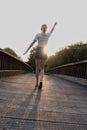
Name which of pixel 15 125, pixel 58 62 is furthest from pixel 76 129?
pixel 58 62

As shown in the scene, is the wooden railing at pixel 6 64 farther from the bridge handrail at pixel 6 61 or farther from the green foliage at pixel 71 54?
the green foliage at pixel 71 54

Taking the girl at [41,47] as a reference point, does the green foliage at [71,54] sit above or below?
above

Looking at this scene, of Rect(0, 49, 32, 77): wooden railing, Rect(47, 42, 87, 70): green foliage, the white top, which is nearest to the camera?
the white top

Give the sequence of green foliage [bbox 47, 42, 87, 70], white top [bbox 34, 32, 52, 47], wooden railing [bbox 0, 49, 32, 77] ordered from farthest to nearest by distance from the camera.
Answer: green foliage [bbox 47, 42, 87, 70] < wooden railing [bbox 0, 49, 32, 77] < white top [bbox 34, 32, 52, 47]

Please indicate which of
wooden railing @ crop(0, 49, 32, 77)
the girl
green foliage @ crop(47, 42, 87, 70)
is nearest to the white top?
the girl

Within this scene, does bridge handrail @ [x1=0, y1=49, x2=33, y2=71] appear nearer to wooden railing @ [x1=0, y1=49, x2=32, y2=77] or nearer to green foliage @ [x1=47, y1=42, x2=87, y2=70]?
wooden railing @ [x1=0, y1=49, x2=32, y2=77]

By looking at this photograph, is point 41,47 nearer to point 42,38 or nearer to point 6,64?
point 42,38

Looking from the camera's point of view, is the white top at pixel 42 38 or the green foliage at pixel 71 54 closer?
the white top at pixel 42 38

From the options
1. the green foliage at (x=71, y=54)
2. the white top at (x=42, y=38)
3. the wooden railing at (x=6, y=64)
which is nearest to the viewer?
the white top at (x=42, y=38)

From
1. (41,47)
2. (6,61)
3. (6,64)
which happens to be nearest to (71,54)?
(6,64)

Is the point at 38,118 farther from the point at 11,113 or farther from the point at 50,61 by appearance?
the point at 50,61

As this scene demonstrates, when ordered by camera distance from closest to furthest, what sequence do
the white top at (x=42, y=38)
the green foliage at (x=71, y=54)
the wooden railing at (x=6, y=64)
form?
the white top at (x=42, y=38) → the wooden railing at (x=6, y=64) → the green foliage at (x=71, y=54)

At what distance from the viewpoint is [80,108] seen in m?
Result: 4.38

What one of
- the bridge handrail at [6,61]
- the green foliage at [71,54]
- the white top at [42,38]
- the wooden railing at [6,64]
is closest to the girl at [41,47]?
the white top at [42,38]
